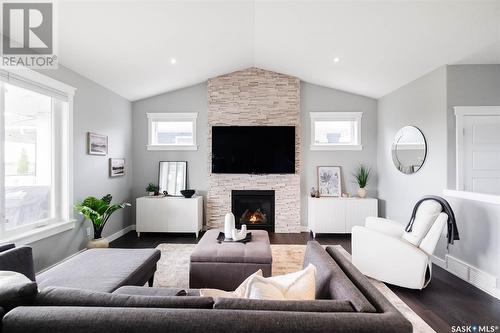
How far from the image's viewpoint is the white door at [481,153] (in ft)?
10.5

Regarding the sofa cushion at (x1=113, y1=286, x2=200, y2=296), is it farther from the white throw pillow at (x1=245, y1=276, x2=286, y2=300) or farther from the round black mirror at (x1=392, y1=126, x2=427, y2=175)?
the round black mirror at (x1=392, y1=126, x2=427, y2=175)

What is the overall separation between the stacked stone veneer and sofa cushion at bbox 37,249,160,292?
2504 millimetres

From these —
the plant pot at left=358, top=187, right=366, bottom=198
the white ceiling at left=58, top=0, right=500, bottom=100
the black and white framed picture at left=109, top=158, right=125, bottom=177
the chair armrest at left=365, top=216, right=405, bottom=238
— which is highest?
the white ceiling at left=58, top=0, right=500, bottom=100

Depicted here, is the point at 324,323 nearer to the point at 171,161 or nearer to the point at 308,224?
the point at 308,224

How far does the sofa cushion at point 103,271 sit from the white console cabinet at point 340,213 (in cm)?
307

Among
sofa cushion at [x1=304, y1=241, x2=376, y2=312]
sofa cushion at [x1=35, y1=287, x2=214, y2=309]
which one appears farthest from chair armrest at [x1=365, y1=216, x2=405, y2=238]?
sofa cushion at [x1=35, y1=287, x2=214, y2=309]

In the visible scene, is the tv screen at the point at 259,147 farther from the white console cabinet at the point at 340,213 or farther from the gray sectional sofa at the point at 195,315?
the gray sectional sofa at the point at 195,315

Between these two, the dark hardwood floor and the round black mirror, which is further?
the round black mirror

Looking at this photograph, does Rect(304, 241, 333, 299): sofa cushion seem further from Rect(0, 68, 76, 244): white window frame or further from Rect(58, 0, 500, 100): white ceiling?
Rect(0, 68, 76, 244): white window frame

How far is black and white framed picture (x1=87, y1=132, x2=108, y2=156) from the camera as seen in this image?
373 cm

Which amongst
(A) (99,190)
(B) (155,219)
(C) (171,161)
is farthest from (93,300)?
(C) (171,161)

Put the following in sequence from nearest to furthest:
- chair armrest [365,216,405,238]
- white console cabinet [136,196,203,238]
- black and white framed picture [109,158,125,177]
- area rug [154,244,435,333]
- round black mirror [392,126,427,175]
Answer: area rug [154,244,435,333] < chair armrest [365,216,405,238] < round black mirror [392,126,427,175] < black and white framed picture [109,158,125,177] < white console cabinet [136,196,203,238]

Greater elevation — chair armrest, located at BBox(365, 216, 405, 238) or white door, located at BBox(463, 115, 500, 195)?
white door, located at BBox(463, 115, 500, 195)

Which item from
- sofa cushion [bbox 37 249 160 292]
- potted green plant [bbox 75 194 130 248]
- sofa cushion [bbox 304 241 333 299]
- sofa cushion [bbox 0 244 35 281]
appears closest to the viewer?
sofa cushion [bbox 304 241 333 299]
